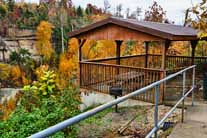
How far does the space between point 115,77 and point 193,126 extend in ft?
18.2

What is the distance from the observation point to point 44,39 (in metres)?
42.1

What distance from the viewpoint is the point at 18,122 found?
6086 millimetres

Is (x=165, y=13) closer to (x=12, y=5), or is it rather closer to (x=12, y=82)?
(x=12, y=82)

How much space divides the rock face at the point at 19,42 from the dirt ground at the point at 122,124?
3415 cm

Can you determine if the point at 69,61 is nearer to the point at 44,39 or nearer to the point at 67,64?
the point at 67,64

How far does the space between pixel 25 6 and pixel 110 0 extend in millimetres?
14713

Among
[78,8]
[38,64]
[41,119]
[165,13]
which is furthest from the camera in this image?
[78,8]

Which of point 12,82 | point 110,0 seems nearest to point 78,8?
point 110,0

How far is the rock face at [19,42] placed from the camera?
40.3 m

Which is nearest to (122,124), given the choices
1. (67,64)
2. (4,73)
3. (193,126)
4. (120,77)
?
(193,126)

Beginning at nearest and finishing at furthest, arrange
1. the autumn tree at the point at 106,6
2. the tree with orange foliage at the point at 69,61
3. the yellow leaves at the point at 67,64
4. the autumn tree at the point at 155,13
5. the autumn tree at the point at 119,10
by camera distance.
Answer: the autumn tree at the point at 155,13 → the tree with orange foliage at the point at 69,61 → the yellow leaves at the point at 67,64 → the autumn tree at the point at 106,6 → the autumn tree at the point at 119,10

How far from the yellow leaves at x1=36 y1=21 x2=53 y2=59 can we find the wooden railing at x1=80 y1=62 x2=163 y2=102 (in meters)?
31.2

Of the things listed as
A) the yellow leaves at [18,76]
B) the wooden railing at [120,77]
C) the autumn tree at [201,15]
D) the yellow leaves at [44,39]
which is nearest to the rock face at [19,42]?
the yellow leaves at [44,39]

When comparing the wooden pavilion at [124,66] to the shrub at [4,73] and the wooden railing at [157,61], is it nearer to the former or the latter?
the wooden railing at [157,61]
